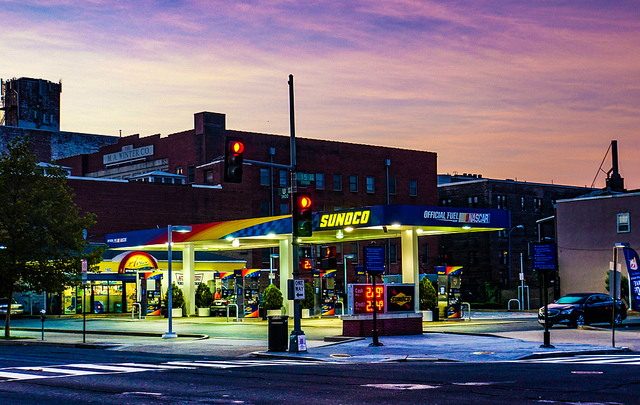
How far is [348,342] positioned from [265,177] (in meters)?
50.7

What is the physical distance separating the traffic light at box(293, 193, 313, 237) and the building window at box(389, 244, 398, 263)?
195 ft

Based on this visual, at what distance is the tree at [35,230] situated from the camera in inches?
1401

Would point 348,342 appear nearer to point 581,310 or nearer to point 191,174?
point 581,310

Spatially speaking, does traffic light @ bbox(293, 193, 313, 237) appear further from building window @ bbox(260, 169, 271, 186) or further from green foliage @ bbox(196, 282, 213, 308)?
building window @ bbox(260, 169, 271, 186)

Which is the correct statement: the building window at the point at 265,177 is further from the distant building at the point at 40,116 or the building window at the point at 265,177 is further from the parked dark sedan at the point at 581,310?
the parked dark sedan at the point at 581,310

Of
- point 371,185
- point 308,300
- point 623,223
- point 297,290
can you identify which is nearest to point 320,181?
point 371,185

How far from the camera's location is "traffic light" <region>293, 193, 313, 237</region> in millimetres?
23992

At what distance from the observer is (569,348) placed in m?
24.3

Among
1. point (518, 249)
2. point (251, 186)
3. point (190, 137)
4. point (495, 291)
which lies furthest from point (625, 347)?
point (518, 249)

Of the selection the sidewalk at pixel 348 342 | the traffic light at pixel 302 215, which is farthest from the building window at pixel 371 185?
the traffic light at pixel 302 215

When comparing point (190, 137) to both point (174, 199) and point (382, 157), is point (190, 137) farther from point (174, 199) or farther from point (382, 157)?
point (382, 157)

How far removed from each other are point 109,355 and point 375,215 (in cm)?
1188

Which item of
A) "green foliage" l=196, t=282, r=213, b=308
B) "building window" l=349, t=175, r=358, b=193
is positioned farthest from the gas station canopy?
"building window" l=349, t=175, r=358, b=193

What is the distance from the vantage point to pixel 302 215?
953 inches
